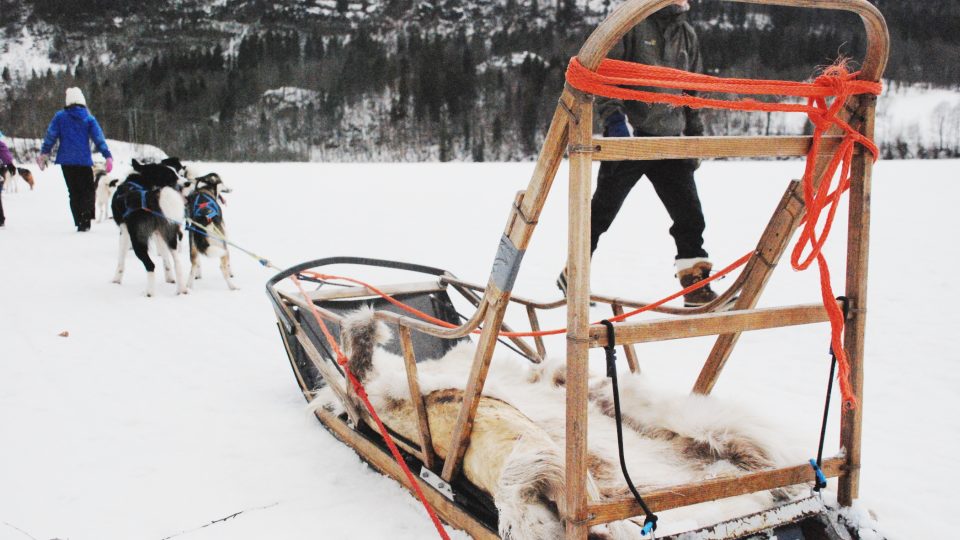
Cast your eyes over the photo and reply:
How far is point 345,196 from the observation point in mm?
13258

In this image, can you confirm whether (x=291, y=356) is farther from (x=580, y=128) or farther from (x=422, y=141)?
(x=422, y=141)

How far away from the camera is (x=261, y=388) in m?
3.28

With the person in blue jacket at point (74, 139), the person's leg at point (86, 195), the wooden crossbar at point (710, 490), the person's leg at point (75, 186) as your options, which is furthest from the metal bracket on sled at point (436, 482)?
the person's leg at point (86, 195)

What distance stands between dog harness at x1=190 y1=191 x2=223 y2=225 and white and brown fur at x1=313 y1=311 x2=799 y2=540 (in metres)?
3.53

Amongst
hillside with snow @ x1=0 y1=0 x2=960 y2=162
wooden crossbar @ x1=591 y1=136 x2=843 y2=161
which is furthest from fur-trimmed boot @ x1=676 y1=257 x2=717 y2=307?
hillside with snow @ x1=0 y1=0 x2=960 y2=162

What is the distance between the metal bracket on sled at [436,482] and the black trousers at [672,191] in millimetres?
1797

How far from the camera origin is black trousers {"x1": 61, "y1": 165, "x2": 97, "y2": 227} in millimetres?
8609

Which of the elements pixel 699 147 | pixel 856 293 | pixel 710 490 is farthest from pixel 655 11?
pixel 710 490

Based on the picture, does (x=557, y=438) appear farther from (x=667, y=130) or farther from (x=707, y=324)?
(x=667, y=130)

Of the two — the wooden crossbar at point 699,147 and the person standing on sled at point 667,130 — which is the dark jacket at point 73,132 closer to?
the person standing on sled at point 667,130

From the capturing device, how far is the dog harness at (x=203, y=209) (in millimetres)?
5473

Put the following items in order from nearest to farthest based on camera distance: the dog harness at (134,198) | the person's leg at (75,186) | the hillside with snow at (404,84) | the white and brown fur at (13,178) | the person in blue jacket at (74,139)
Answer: the dog harness at (134,198) → the person in blue jacket at (74,139) → the person's leg at (75,186) → the white and brown fur at (13,178) → the hillside with snow at (404,84)

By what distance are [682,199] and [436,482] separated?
1.97m

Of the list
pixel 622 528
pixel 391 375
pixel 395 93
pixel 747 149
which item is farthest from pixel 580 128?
pixel 395 93
